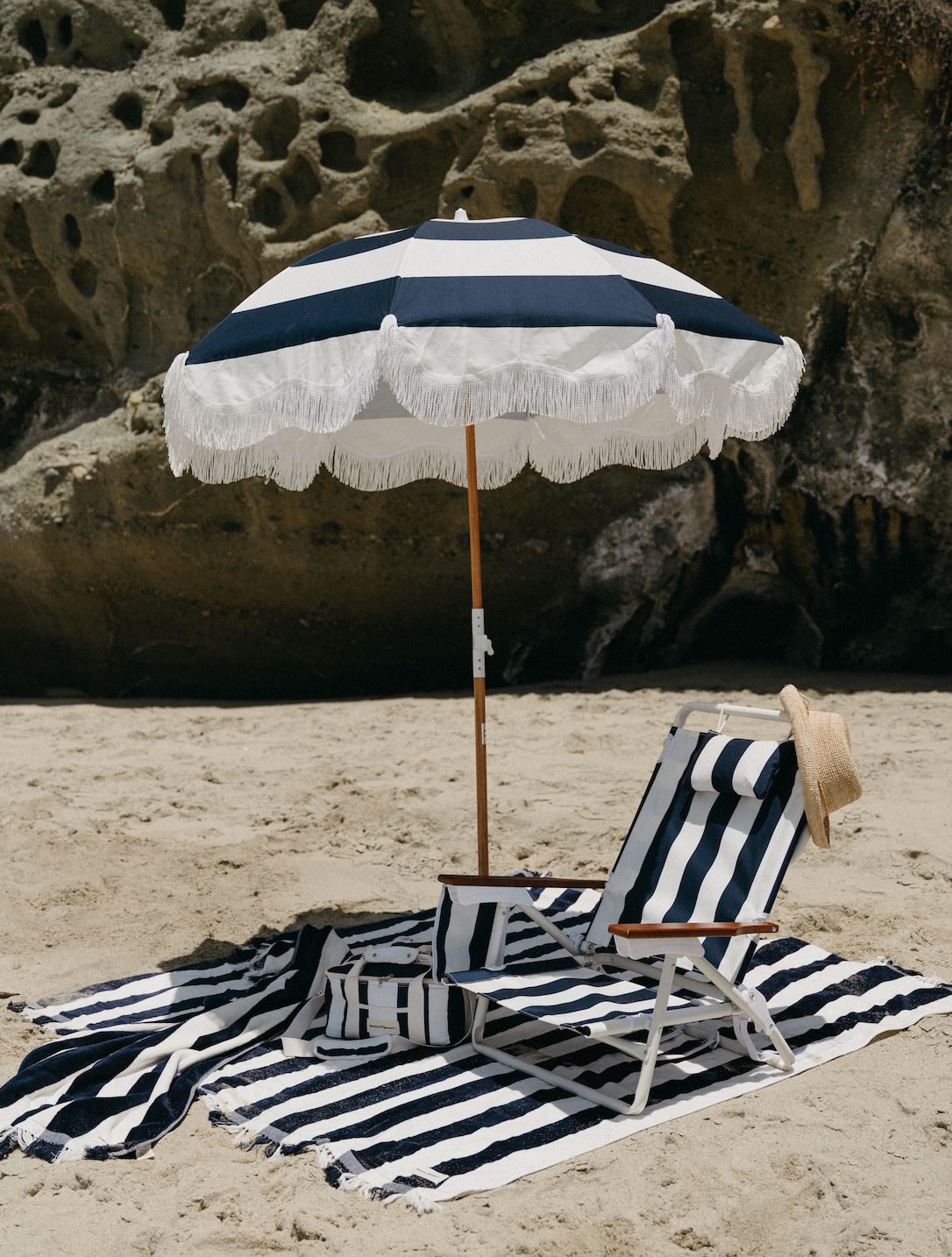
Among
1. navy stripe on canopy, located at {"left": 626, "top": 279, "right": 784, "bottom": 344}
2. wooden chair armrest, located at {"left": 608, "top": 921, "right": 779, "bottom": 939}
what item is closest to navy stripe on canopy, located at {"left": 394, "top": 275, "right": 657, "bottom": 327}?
navy stripe on canopy, located at {"left": 626, "top": 279, "right": 784, "bottom": 344}

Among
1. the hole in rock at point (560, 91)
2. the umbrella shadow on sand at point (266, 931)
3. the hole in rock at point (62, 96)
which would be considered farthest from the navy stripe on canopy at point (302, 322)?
the hole in rock at point (62, 96)

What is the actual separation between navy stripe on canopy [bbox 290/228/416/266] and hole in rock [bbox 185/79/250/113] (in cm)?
488

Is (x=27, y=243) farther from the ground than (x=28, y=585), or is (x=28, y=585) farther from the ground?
(x=27, y=243)

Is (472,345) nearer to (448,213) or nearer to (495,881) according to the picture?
(495,881)

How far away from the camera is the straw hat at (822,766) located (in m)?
3.33

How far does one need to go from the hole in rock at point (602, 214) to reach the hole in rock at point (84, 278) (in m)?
3.20

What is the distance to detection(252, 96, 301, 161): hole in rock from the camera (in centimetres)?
786

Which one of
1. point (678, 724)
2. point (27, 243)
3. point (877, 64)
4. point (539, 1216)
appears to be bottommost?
A: point (539, 1216)

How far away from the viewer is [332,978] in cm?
364

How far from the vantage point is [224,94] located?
8.08 m

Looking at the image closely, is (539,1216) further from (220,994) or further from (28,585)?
(28,585)

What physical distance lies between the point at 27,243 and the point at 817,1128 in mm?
7787

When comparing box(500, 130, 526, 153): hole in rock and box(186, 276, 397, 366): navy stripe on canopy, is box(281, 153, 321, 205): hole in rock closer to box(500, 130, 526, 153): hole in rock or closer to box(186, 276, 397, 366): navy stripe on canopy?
box(500, 130, 526, 153): hole in rock

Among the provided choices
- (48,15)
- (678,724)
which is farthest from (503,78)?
(678,724)
